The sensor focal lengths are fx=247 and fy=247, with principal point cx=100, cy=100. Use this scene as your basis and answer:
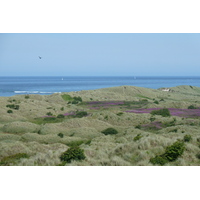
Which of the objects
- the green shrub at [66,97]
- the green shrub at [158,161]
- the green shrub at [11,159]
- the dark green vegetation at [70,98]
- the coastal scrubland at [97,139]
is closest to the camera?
the green shrub at [158,161]

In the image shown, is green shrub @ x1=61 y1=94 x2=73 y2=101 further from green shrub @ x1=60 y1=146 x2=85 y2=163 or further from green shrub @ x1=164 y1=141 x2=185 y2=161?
green shrub @ x1=164 y1=141 x2=185 y2=161

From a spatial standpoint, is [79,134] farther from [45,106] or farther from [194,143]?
[45,106]

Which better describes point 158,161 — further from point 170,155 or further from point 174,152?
point 174,152

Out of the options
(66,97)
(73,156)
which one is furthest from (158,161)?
(66,97)

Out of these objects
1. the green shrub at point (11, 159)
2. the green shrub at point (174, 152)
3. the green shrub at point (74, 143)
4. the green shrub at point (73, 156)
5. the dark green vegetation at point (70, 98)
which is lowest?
the dark green vegetation at point (70, 98)

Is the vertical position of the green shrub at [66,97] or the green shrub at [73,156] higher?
the green shrub at [73,156]

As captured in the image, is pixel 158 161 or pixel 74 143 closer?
pixel 158 161

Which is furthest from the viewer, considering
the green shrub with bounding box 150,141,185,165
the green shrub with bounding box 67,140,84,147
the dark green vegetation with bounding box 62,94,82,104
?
the dark green vegetation with bounding box 62,94,82,104

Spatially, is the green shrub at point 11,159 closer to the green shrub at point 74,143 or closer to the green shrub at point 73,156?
the green shrub at point 73,156

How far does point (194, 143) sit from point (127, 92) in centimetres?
7748

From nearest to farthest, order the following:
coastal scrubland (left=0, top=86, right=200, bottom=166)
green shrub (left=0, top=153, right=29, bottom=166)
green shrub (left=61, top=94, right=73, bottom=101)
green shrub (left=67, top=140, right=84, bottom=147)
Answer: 1. coastal scrubland (left=0, top=86, right=200, bottom=166)
2. green shrub (left=0, top=153, right=29, bottom=166)
3. green shrub (left=67, top=140, right=84, bottom=147)
4. green shrub (left=61, top=94, right=73, bottom=101)

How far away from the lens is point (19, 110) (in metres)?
45.0

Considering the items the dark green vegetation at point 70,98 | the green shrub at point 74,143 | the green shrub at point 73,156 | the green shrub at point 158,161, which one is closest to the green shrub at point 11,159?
the green shrub at point 73,156

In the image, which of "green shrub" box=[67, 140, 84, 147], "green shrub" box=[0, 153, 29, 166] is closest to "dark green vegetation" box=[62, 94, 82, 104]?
"green shrub" box=[67, 140, 84, 147]
